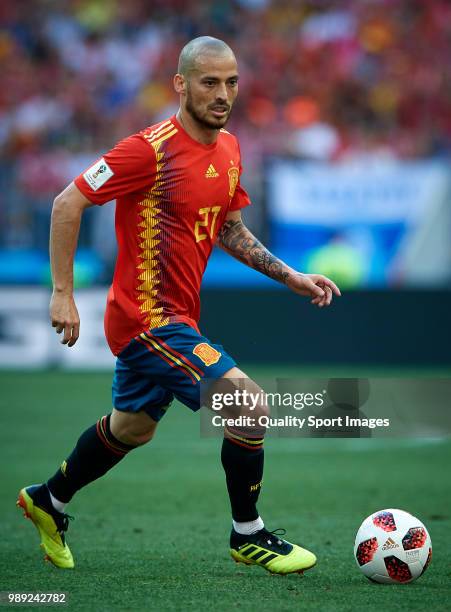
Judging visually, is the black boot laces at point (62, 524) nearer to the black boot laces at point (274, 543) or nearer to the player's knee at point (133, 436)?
the player's knee at point (133, 436)

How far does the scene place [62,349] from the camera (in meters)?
14.3

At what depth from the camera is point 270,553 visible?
484 centimetres

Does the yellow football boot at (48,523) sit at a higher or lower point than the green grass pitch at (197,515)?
higher

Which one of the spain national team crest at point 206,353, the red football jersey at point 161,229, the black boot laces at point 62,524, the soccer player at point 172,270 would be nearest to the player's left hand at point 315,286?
the soccer player at point 172,270

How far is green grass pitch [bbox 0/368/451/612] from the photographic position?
4.39 m

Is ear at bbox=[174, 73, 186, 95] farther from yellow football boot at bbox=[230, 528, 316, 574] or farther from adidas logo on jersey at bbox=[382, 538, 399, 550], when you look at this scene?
adidas logo on jersey at bbox=[382, 538, 399, 550]

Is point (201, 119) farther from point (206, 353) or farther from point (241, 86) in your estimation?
point (241, 86)

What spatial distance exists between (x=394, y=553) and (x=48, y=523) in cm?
166


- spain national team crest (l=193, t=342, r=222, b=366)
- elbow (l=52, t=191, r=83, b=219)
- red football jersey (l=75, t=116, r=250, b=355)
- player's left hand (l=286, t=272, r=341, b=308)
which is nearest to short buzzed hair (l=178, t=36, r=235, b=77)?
red football jersey (l=75, t=116, r=250, b=355)

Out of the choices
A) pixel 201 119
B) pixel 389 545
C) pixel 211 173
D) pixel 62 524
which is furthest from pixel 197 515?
pixel 201 119

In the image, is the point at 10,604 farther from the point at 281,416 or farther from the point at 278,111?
the point at 278,111

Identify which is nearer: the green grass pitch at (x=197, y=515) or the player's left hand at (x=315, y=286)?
the green grass pitch at (x=197, y=515)

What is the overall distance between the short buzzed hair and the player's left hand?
3.49 feet

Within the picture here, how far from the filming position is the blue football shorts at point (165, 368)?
4.63 m
